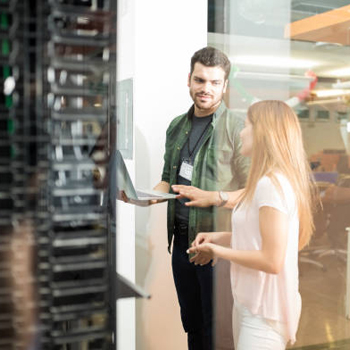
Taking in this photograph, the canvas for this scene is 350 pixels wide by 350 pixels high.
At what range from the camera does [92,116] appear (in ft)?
0.83

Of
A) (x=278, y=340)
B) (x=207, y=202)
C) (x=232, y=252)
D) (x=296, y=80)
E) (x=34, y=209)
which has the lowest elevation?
(x=278, y=340)

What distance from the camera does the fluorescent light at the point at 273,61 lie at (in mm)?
1187

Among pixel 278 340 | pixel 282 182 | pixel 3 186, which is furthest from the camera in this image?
pixel 278 340

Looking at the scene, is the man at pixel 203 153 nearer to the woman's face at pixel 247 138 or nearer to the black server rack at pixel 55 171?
the woman's face at pixel 247 138

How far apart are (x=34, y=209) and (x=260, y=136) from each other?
0.95 m

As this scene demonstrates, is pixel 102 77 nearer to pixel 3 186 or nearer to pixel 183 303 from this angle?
pixel 3 186

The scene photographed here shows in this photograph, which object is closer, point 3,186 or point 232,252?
point 3,186

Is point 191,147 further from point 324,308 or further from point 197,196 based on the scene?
point 324,308

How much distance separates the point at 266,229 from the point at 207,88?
397mm

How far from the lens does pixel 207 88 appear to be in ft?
3.90

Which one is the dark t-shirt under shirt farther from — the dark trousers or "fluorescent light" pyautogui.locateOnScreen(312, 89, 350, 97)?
"fluorescent light" pyautogui.locateOnScreen(312, 89, 350, 97)

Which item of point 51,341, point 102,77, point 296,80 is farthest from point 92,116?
point 296,80

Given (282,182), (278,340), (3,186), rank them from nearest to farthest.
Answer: (3,186), (282,182), (278,340)

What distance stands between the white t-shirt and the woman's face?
8 centimetres
